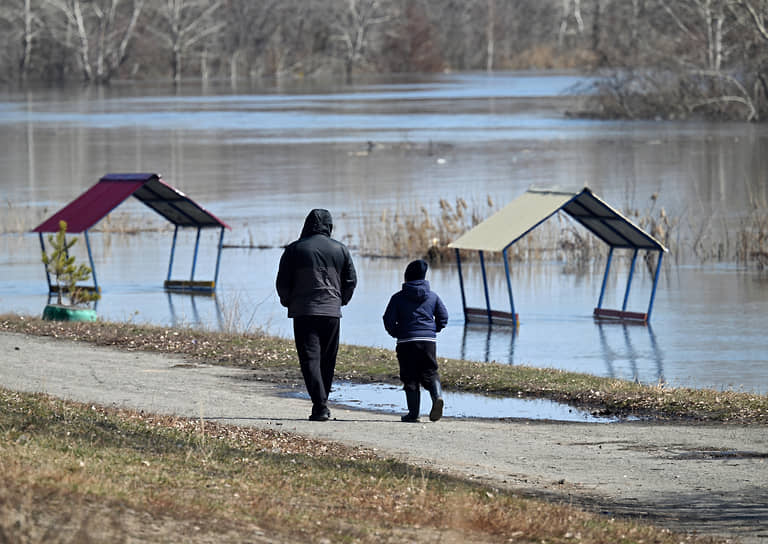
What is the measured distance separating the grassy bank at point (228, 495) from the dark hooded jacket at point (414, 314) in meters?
1.59

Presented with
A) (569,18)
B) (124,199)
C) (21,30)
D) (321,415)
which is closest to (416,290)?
(321,415)

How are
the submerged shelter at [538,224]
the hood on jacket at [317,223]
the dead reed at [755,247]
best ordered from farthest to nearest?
1. the dead reed at [755,247]
2. the submerged shelter at [538,224]
3. the hood on jacket at [317,223]

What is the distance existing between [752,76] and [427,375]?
56.9 m

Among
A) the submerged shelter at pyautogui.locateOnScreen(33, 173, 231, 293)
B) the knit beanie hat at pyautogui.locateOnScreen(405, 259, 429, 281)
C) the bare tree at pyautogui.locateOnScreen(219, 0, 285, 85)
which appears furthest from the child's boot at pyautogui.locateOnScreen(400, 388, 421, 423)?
the bare tree at pyautogui.locateOnScreen(219, 0, 285, 85)

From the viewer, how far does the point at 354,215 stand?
35.1 meters

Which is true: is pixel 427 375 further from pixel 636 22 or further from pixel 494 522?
pixel 636 22

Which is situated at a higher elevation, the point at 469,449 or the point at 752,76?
the point at 752,76

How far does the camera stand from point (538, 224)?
21234 mm

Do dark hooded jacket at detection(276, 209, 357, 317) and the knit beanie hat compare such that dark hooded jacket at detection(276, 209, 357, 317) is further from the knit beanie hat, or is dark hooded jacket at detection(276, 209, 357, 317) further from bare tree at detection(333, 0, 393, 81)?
bare tree at detection(333, 0, 393, 81)

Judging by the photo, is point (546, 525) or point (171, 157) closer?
point (546, 525)

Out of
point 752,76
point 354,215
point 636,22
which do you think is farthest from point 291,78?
point 354,215

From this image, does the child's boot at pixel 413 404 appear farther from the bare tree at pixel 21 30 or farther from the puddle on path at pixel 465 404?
the bare tree at pixel 21 30

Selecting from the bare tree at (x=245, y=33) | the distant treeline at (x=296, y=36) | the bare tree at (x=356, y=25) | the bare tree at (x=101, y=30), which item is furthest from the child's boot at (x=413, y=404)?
the bare tree at (x=245, y=33)

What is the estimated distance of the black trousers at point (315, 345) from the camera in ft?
36.9
